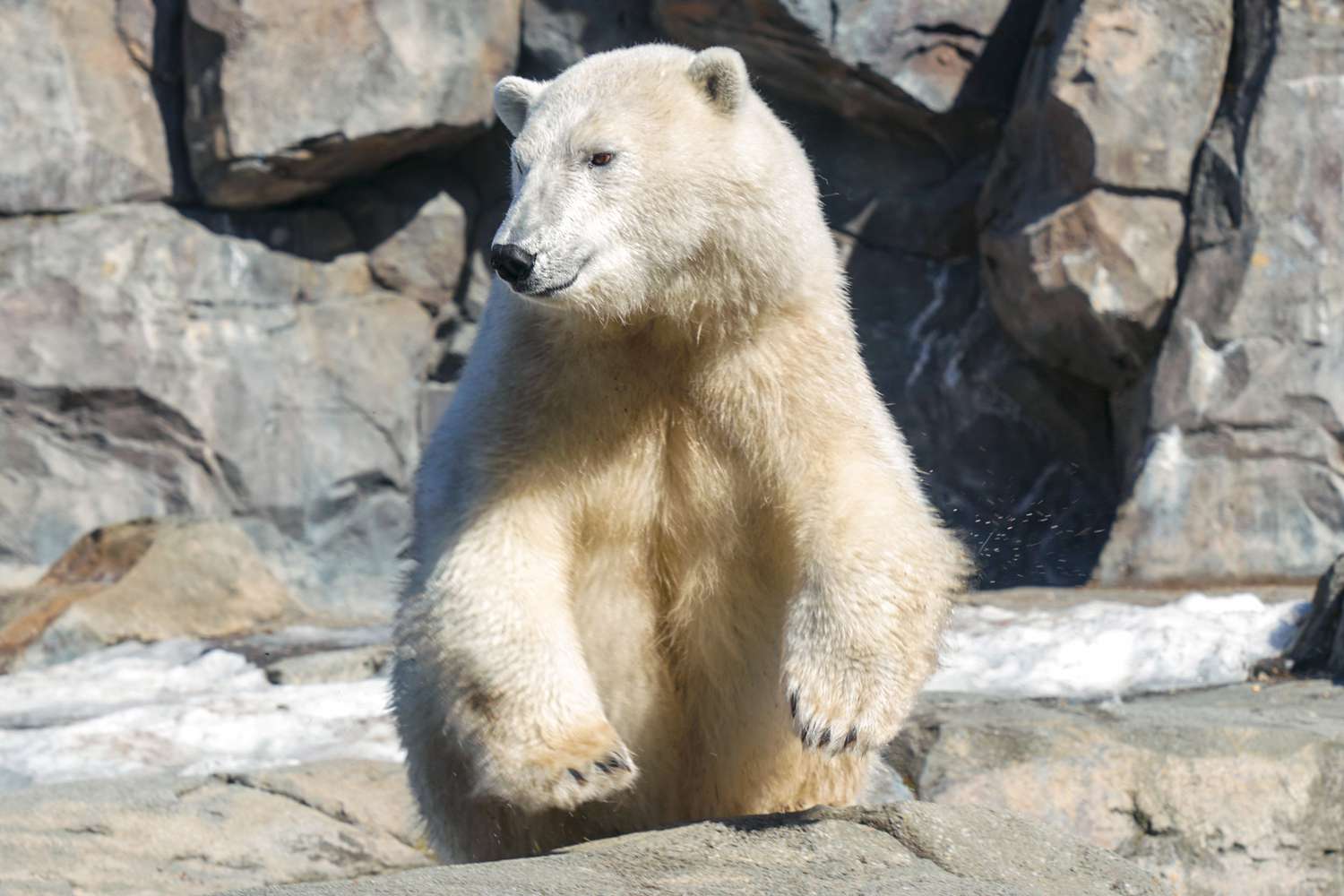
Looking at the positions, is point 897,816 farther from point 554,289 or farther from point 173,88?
point 173,88

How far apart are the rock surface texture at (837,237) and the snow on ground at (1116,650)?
2309 millimetres

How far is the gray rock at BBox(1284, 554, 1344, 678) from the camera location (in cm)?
471

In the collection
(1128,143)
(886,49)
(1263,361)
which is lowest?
(1263,361)

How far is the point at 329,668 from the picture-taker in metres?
6.04

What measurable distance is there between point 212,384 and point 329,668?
13.9 ft

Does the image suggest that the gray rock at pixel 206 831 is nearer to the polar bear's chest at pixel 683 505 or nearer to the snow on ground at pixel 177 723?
the snow on ground at pixel 177 723

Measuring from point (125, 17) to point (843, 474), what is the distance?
8.49 m

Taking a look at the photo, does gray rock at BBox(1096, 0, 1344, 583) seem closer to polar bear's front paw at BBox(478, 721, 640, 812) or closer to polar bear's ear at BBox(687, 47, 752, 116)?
polar bear's ear at BBox(687, 47, 752, 116)

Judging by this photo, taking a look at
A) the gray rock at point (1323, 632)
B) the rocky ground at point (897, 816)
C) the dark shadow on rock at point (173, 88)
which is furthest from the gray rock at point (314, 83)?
the gray rock at point (1323, 632)

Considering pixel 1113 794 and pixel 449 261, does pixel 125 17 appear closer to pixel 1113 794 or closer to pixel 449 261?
pixel 449 261

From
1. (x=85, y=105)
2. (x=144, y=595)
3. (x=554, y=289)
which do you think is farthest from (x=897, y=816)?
(x=85, y=105)

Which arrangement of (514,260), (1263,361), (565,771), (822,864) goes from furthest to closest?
(1263,361) → (514,260) → (565,771) → (822,864)

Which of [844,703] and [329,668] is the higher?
[844,703]

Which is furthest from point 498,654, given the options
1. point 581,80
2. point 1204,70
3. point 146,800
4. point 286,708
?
point 1204,70
